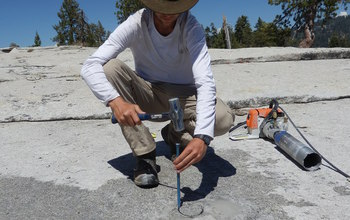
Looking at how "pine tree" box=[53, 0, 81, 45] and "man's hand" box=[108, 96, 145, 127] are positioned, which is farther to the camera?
"pine tree" box=[53, 0, 81, 45]

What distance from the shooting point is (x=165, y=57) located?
226 cm

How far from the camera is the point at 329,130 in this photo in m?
3.03

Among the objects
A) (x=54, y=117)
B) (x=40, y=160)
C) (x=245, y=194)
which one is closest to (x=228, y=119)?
(x=245, y=194)

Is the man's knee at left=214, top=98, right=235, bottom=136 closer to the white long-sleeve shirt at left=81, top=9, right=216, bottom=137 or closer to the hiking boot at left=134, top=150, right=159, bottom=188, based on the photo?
the white long-sleeve shirt at left=81, top=9, right=216, bottom=137

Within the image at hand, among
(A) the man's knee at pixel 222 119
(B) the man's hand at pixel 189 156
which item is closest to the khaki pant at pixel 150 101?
(A) the man's knee at pixel 222 119

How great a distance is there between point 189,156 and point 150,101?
881 millimetres

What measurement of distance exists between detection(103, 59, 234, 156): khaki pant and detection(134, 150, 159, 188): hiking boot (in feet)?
→ 0.20

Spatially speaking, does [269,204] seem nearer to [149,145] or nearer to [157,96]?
[149,145]

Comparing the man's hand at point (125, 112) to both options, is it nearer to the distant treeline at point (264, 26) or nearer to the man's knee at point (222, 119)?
the man's knee at point (222, 119)

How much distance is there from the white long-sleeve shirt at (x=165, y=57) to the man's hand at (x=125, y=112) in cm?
6

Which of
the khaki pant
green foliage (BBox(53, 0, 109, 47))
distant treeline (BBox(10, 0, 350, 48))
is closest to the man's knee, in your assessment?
the khaki pant

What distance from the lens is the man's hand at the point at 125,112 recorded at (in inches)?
72.1

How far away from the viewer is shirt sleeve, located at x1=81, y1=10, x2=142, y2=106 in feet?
6.54

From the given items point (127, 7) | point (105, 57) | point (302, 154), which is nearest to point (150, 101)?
point (105, 57)
